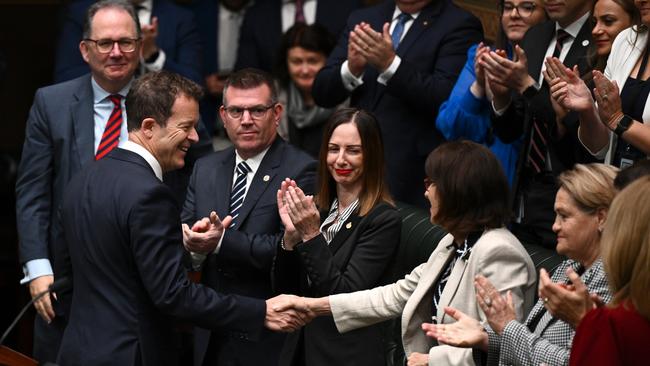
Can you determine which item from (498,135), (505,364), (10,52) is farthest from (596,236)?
(10,52)

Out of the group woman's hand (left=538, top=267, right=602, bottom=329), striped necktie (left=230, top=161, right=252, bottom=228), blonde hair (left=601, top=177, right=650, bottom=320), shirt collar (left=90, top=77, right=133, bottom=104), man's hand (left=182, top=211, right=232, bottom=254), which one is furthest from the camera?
shirt collar (left=90, top=77, right=133, bottom=104)

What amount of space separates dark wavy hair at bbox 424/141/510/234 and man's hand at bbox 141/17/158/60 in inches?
117

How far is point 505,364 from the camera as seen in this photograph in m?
4.14

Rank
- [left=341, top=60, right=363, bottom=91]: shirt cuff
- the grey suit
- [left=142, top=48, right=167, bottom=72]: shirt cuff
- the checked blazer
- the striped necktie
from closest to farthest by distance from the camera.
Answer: the checked blazer < the grey suit < the striped necktie < [left=341, top=60, right=363, bottom=91]: shirt cuff < [left=142, top=48, right=167, bottom=72]: shirt cuff

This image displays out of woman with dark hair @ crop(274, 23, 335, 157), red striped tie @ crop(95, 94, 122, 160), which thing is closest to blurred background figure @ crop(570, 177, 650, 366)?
red striped tie @ crop(95, 94, 122, 160)

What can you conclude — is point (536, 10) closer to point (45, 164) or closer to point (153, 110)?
point (153, 110)

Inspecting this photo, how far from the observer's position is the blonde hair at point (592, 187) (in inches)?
162

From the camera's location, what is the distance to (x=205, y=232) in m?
5.18

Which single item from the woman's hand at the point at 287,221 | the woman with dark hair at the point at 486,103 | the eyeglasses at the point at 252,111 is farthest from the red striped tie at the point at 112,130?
the woman with dark hair at the point at 486,103

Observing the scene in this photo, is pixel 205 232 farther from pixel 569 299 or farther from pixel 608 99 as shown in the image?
pixel 569 299

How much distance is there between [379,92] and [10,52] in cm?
458

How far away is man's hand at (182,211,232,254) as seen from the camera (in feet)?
16.9

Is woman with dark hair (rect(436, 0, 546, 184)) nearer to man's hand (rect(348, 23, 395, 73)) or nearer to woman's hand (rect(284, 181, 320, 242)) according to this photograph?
man's hand (rect(348, 23, 395, 73))

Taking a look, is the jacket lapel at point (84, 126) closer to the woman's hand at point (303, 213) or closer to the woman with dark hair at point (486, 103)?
the woman's hand at point (303, 213)
